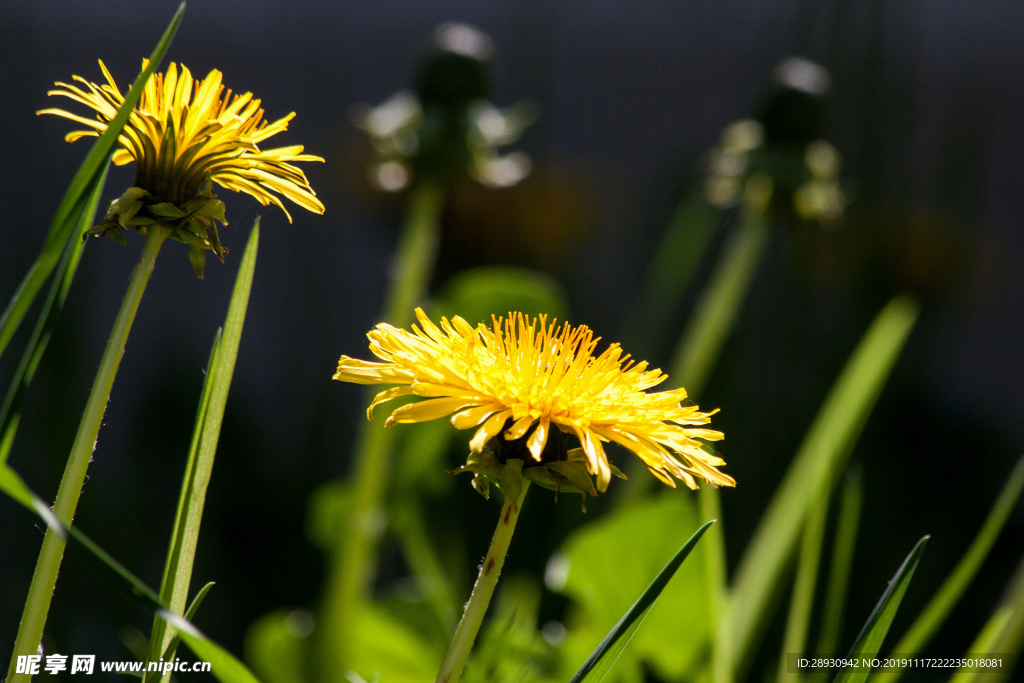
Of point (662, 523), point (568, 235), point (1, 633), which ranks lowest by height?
point (1, 633)

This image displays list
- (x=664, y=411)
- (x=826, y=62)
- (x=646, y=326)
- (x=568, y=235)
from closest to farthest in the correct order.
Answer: (x=664, y=411)
(x=646, y=326)
(x=826, y=62)
(x=568, y=235)

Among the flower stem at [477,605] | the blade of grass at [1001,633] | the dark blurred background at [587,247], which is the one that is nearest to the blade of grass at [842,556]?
the blade of grass at [1001,633]

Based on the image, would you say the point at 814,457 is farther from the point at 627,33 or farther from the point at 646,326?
the point at 627,33

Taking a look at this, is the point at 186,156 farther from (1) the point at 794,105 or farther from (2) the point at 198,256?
(1) the point at 794,105

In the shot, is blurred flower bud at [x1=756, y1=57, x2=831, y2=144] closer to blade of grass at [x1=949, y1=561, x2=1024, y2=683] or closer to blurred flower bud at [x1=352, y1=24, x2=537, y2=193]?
blurred flower bud at [x1=352, y1=24, x2=537, y2=193]

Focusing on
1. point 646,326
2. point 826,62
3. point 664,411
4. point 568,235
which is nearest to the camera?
point 664,411

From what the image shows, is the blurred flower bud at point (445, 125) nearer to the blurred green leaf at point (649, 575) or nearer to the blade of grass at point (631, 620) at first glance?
the blurred green leaf at point (649, 575)

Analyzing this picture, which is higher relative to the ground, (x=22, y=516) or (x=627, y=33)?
(x=627, y=33)

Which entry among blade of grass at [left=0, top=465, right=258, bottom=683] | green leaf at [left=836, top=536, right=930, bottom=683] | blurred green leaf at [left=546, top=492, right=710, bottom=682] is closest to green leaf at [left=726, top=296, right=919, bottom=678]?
blurred green leaf at [left=546, top=492, right=710, bottom=682]

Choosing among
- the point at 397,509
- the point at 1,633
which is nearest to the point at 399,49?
the point at 397,509
